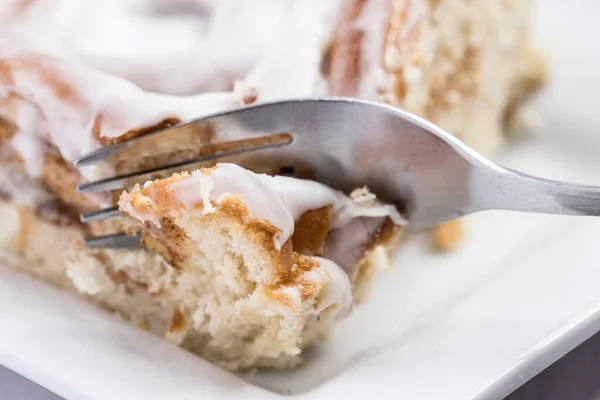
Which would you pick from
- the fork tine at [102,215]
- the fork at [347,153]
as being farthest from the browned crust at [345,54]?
the fork tine at [102,215]

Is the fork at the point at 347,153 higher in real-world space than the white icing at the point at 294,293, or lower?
higher

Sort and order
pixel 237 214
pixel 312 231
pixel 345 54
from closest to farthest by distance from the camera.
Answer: pixel 237 214, pixel 312 231, pixel 345 54

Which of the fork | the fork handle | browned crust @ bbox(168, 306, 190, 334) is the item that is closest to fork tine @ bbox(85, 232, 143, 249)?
the fork

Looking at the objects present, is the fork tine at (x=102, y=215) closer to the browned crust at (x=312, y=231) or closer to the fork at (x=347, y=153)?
the fork at (x=347, y=153)

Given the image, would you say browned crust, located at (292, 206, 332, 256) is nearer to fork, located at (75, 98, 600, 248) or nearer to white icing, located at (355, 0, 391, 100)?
fork, located at (75, 98, 600, 248)

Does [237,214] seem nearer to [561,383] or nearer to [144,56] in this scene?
[144,56]

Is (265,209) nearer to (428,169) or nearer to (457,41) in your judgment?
(428,169)

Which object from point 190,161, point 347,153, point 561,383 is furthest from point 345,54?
point 561,383
